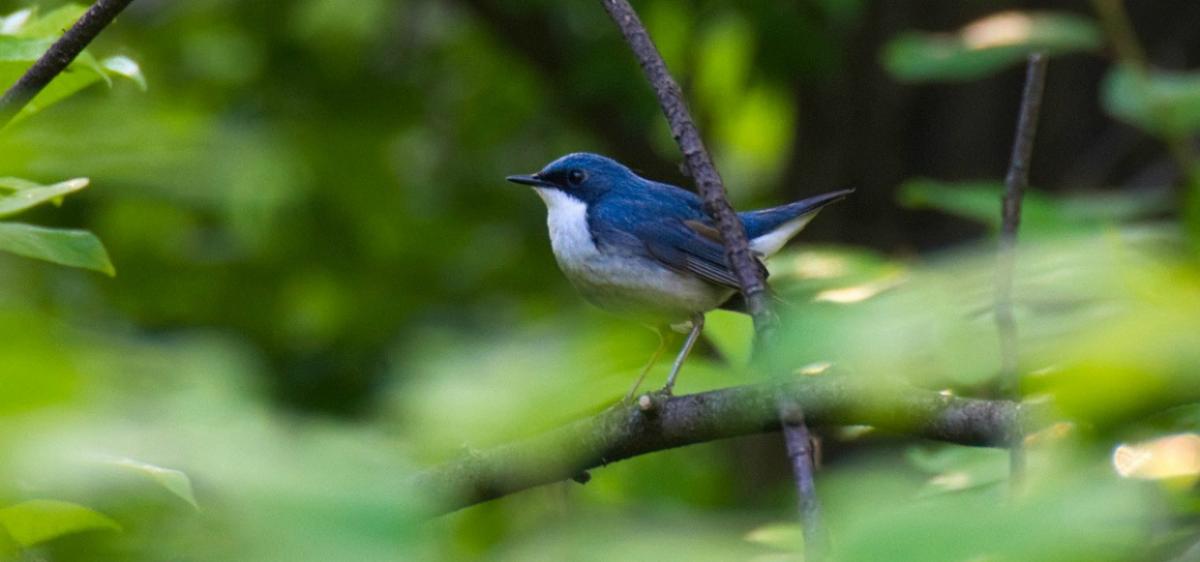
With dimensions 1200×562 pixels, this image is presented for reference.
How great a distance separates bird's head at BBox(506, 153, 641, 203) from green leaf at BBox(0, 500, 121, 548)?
3.08 meters

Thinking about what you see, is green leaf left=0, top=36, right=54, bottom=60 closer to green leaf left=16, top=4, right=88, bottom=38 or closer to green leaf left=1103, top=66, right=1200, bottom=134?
green leaf left=16, top=4, right=88, bottom=38

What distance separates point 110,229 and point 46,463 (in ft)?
20.5

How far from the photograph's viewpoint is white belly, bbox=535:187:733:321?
12.5ft

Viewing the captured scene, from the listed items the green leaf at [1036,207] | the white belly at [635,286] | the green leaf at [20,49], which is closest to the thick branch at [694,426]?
the green leaf at [1036,207]

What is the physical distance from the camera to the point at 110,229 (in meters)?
6.60

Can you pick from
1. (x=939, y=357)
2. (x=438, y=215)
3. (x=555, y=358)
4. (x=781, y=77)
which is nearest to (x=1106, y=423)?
(x=939, y=357)

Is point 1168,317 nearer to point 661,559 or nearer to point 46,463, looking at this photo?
point 661,559

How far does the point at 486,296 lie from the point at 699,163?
5551mm

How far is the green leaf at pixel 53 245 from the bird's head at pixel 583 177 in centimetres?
262

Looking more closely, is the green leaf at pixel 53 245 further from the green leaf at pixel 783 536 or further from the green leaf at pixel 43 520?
the green leaf at pixel 783 536

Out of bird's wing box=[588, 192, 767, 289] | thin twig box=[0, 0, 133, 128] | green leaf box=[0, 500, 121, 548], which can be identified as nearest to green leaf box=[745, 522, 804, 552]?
green leaf box=[0, 500, 121, 548]

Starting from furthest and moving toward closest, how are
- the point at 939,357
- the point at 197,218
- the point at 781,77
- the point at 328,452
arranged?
1. the point at 197,218
2. the point at 781,77
3. the point at 939,357
4. the point at 328,452

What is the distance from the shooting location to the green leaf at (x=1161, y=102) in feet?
7.29

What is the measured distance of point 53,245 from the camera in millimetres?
1762
